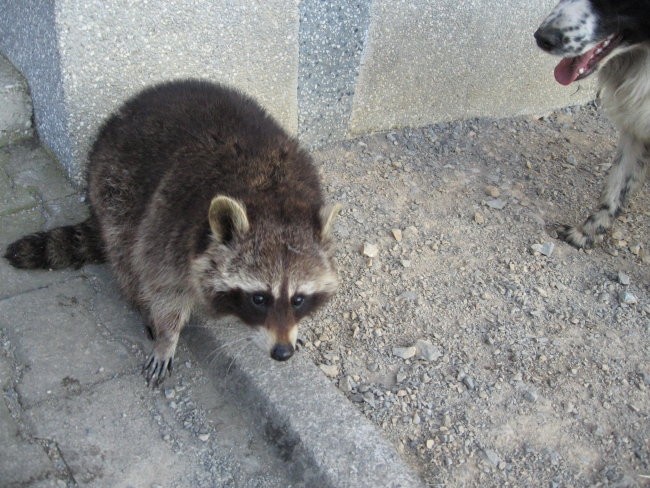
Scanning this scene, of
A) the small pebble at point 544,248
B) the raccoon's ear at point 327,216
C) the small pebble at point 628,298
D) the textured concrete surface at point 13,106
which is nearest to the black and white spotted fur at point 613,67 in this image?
the small pebble at point 544,248

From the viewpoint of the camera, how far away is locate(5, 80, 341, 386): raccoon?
242cm

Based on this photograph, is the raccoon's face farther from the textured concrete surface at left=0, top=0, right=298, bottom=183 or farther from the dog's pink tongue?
the dog's pink tongue

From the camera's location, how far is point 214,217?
2.35 m

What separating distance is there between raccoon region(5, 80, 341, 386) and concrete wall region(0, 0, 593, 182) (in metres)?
0.27

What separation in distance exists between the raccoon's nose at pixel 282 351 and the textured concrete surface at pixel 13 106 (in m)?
2.03

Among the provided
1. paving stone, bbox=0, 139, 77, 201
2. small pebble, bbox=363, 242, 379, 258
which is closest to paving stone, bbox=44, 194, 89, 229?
paving stone, bbox=0, 139, 77, 201

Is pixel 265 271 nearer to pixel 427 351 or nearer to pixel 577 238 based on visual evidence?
pixel 427 351

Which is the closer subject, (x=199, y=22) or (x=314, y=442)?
(x=314, y=442)

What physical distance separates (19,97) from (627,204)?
3134 mm

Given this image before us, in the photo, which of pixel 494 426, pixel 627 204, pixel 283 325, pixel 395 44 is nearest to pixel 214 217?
pixel 283 325

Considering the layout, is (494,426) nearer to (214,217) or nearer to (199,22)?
(214,217)

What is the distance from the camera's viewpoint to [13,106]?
3557mm

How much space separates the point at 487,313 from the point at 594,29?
1.24 m

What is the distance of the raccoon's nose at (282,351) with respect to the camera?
7.89 ft
